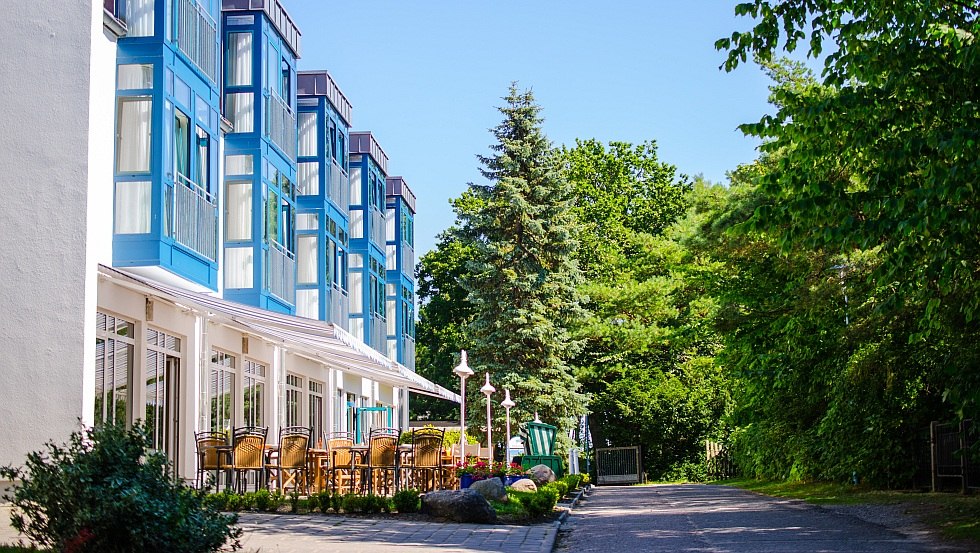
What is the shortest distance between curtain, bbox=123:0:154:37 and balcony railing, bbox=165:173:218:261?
7.10 ft

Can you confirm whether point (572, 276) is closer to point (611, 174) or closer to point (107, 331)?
point (611, 174)

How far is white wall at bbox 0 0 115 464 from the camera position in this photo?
13328 millimetres

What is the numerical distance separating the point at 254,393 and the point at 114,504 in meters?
17.0

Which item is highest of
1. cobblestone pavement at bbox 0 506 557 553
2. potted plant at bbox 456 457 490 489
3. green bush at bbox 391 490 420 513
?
potted plant at bbox 456 457 490 489

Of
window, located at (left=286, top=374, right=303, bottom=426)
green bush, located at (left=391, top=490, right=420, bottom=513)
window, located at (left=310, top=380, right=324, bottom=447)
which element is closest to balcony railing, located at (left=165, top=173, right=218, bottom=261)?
green bush, located at (left=391, top=490, right=420, bottom=513)

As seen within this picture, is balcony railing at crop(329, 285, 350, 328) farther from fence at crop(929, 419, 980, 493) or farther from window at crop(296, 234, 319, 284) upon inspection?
fence at crop(929, 419, 980, 493)

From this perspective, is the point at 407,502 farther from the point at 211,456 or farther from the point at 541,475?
the point at 541,475

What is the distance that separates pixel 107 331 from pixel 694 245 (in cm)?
1448

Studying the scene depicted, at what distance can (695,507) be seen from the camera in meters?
19.8

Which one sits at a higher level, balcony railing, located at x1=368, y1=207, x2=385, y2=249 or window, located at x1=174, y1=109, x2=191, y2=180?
balcony railing, located at x1=368, y1=207, x2=385, y2=249

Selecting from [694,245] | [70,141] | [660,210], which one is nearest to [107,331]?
[70,141]

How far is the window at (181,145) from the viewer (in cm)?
1745

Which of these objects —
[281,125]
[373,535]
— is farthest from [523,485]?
[281,125]

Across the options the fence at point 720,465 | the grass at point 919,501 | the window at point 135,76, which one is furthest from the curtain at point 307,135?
the fence at point 720,465
